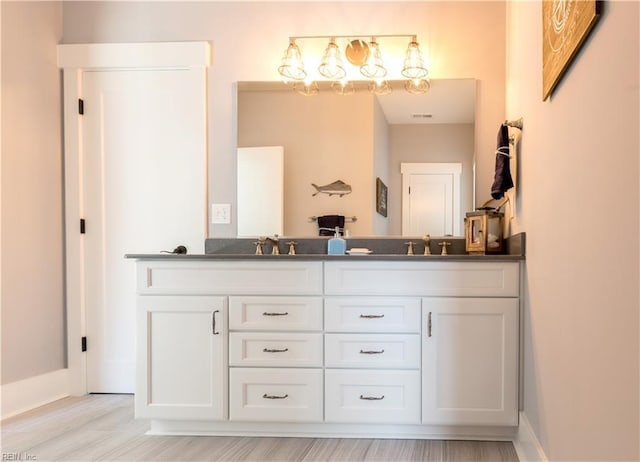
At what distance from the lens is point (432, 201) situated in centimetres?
297

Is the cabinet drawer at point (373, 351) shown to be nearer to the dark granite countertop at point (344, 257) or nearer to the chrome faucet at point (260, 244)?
the dark granite countertop at point (344, 257)

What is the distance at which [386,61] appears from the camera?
119 inches

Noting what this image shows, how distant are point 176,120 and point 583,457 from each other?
2.64m

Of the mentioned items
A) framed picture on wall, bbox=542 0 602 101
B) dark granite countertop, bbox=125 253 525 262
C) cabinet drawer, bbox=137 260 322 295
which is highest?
framed picture on wall, bbox=542 0 602 101

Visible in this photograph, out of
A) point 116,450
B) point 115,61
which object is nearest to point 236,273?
point 116,450

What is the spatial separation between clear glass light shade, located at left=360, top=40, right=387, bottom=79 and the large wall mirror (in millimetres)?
71

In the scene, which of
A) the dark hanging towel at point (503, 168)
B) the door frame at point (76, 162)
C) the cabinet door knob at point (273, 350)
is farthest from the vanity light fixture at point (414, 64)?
the cabinet door knob at point (273, 350)

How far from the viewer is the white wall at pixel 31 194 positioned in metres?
2.81

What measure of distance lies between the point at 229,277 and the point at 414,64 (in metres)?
1.56

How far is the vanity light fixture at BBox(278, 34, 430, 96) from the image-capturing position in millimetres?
2990

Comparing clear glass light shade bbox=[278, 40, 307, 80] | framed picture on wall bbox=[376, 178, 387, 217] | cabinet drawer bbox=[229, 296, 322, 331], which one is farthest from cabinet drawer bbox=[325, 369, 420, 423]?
clear glass light shade bbox=[278, 40, 307, 80]

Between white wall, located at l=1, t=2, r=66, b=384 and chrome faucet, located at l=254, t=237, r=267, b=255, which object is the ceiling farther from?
white wall, located at l=1, t=2, r=66, b=384

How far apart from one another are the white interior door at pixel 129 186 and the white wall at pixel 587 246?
1.89 metres

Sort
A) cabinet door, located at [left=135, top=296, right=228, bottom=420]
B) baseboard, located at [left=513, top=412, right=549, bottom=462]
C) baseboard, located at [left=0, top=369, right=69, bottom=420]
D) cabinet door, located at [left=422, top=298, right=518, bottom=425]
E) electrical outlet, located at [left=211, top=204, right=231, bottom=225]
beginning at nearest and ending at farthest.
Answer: baseboard, located at [left=513, top=412, right=549, bottom=462], cabinet door, located at [left=422, top=298, right=518, bottom=425], cabinet door, located at [left=135, top=296, right=228, bottom=420], baseboard, located at [left=0, top=369, right=69, bottom=420], electrical outlet, located at [left=211, top=204, right=231, bottom=225]
